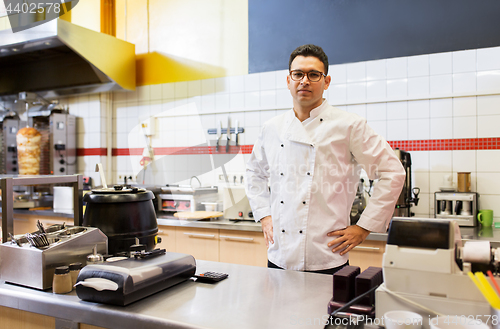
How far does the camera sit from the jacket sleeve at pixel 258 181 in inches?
78.2

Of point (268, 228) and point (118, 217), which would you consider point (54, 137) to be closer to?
point (118, 217)

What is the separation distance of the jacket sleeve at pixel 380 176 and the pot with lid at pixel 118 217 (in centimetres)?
99

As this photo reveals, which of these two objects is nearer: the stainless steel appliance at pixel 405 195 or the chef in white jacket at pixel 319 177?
the chef in white jacket at pixel 319 177

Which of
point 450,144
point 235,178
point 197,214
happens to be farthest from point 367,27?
point 197,214

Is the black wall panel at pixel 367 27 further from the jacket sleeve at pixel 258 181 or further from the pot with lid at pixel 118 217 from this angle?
the pot with lid at pixel 118 217

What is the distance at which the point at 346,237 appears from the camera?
1.71 m

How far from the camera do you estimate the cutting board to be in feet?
10.2

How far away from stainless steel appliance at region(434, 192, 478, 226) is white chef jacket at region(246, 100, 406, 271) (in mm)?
1164

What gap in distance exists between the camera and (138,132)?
415cm

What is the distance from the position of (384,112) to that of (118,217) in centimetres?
237

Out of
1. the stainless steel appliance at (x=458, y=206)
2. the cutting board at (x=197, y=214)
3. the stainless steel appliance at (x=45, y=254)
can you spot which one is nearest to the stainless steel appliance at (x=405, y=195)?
the stainless steel appliance at (x=458, y=206)

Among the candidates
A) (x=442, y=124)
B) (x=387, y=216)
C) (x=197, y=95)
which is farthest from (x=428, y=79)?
(x=197, y=95)

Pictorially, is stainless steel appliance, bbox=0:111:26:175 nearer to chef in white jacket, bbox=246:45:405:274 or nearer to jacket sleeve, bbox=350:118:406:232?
chef in white jacket, bbox=246:45:405:274

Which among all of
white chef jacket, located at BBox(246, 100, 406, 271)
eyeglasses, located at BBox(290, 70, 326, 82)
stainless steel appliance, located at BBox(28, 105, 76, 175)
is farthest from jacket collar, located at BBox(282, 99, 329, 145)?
stainless steel appliance, located at BBox(28, 105, 76, 175)
